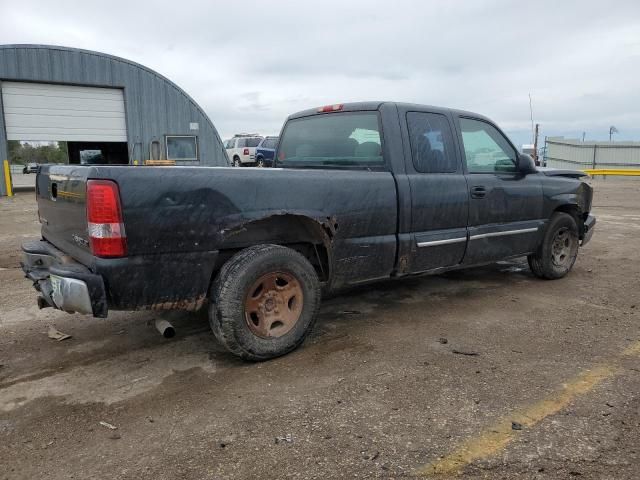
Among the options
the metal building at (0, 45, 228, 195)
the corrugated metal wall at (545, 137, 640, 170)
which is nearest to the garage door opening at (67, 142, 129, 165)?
the metal building at (0, 45, 228, 195)

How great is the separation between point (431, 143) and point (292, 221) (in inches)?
64.1

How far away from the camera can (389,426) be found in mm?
2727

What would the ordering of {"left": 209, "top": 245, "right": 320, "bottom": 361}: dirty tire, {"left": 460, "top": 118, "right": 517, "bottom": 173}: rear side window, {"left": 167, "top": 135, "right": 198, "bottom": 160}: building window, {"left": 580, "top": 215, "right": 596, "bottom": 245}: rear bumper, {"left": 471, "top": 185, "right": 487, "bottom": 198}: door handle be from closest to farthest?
{"left": 209, "top": 245, "right": 320, "bottom": 361}: dirty tire
{"left": 471, "top": 185, "right": 487, "bottom": 198}: door handle
{"left": 460, "top": 118, "right": 517, "bottom": 173}: rear side window
{"left": 580, "top": 215, "right": 596, "bottom": 245}: rear bumper
{"left": 167, "top": 135, "right": 198, "bottom": 160}: building window

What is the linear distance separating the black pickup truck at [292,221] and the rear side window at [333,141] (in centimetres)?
1

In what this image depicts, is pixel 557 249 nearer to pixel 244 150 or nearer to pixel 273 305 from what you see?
pixel 273 305

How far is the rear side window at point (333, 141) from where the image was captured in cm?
434

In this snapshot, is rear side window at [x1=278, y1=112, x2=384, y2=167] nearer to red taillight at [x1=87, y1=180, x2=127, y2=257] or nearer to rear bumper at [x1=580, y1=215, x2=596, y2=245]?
red taillight at [x1=87, y1=180, x2=127, y2=257]

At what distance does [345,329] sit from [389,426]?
157 centimetres

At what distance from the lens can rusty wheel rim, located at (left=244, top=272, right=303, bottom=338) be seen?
352 cm

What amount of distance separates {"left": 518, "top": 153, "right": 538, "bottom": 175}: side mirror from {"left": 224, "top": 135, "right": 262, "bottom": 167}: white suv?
22.3m

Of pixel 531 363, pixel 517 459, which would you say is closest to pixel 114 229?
pixel 517 459

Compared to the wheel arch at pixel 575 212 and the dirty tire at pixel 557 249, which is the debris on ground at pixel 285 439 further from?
the wheel arch at pixel 575 212

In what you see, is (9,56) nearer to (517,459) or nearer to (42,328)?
(42,328)

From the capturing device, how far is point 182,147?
21.2 meters
